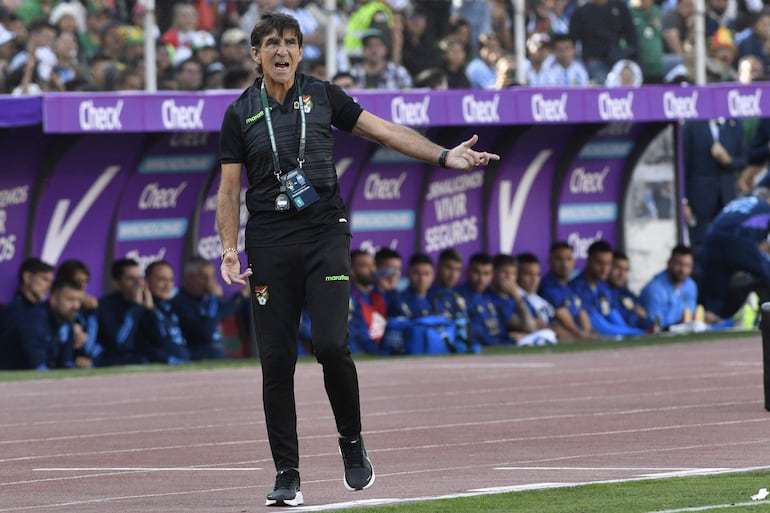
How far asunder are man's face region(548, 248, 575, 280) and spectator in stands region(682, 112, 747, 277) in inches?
107

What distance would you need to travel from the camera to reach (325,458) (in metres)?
11.0

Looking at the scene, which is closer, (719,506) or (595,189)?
(719,506)

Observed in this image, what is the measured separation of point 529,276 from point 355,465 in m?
13.7

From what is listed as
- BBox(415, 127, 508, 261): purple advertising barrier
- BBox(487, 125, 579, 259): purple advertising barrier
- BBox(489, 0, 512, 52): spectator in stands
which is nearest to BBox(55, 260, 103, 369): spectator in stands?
BBox(415, 127, 508, 261): purple advertising barrier

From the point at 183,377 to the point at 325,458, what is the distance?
7.34 metres

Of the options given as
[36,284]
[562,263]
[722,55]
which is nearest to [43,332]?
[36,284]

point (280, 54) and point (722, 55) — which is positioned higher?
point (722, 55)

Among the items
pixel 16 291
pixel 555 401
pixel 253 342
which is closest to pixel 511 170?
pixel 253 342

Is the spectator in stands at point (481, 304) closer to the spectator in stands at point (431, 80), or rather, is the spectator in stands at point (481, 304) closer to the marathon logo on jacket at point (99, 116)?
the spectator in stands at point (431, 80)

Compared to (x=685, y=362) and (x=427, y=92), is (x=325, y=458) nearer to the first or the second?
(x=685, y=362)

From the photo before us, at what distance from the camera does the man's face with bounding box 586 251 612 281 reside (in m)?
23.1

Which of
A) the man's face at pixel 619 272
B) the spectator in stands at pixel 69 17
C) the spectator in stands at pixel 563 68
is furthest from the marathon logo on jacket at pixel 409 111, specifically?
the man's face at pixel 619 272

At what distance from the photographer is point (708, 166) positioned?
25.3m

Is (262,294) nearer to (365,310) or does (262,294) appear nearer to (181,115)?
(181,115)
